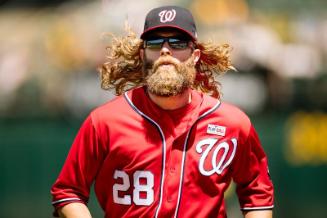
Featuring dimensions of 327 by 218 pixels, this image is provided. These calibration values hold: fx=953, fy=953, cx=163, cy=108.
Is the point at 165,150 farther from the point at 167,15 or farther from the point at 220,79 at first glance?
the point at 220,79

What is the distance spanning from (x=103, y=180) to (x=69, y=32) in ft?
18.9

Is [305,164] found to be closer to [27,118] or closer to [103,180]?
[27,118]

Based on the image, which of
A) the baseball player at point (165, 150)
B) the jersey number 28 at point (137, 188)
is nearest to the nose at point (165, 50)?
the baseball player at point (165, 150)

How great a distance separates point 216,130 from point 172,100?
0.27 m

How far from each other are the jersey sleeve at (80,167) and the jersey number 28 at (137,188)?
13 cm

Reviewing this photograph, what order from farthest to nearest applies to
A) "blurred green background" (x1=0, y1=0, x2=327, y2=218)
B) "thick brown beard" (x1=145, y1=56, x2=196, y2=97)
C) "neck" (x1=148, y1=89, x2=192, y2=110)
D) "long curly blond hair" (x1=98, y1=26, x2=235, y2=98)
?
"blurred green background" (x1=0, y1=0, x2=327, y2=218) < "long curly blond hair" (x1=98, y1=26, x2=235, y2=98) < "neck" (x1=148, y1=89, x2=192, y2=110) < "thick brown beard" (x1=145, y1=56, x2=196, y2=97)

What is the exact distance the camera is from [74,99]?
970 centimetres

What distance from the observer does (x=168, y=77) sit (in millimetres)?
4605

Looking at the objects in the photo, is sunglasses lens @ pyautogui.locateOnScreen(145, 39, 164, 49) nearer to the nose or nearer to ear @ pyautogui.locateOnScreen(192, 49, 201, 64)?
the nose

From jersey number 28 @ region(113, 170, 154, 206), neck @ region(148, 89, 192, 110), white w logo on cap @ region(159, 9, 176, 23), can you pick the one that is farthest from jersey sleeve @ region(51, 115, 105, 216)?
white w logo on cap @ region(159, 9, 176, 23)

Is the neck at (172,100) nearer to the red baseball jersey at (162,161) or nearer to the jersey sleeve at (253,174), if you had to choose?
the red baseball jersey at (162,161)

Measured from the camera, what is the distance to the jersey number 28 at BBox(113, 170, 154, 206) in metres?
4.68

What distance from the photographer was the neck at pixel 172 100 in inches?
187

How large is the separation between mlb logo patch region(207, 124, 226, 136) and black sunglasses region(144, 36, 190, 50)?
1.40 ft
